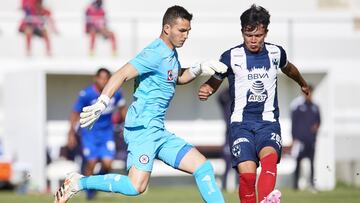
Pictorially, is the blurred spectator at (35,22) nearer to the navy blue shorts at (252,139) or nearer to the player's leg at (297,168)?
the player's leg at (297,168)

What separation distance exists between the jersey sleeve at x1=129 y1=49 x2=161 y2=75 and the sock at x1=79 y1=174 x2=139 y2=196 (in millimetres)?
1027

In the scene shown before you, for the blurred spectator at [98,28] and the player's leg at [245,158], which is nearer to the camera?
the player's leg at [245,158]

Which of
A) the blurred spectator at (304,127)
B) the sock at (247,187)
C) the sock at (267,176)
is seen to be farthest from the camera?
the blurred spectator at (304,127)

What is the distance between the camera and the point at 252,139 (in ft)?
32.6

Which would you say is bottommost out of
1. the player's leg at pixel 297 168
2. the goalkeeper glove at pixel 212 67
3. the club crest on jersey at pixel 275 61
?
the player's leg at pixel 297 168

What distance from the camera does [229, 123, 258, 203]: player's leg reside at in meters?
9.77

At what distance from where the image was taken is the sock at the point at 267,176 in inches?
377

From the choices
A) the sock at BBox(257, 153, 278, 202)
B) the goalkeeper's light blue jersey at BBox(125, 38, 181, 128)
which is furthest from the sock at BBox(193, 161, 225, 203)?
the goalkeeper's light blue jersey at BBox(125, 38, 181, 128)

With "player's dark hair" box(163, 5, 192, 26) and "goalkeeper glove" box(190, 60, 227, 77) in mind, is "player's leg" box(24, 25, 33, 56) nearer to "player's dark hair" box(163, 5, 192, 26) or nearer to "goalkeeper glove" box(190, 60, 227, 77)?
"goalkeeper glove" box(190, 60, 227, 77)

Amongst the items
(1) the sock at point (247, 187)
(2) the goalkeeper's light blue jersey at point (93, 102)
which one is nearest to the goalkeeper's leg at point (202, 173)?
(1) the sock at point (247, 187)

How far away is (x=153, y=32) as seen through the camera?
2305cm

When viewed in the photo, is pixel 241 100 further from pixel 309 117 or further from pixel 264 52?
pixel 309 117

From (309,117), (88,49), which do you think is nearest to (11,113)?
(88,49)

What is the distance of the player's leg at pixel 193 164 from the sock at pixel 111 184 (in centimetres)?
43
